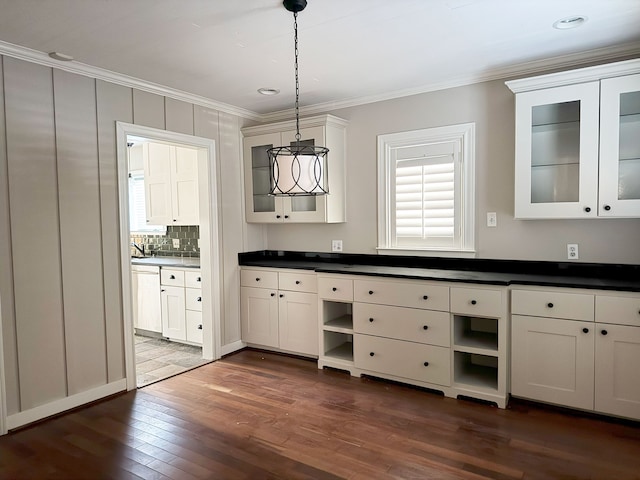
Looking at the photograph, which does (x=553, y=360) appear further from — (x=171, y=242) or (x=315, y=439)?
(x=171, y=242)

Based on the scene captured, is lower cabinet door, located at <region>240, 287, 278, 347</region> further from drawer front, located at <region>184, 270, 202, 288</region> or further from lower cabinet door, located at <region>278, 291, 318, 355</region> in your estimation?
drawer front, located at <region>184, 270, 202, 288</region>

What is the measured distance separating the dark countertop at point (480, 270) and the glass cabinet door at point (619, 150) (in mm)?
473

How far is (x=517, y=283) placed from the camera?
9.79ft

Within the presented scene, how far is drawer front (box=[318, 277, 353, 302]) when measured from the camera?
12.0 ft

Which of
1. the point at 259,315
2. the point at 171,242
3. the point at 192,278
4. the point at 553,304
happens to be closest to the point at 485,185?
the point at 553,304

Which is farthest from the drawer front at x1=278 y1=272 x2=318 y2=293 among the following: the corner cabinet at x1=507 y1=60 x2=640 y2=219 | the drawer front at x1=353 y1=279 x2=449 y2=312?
the corner cabinet at x1=507 y1=60 x2=640 y2=219

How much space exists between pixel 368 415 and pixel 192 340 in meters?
2.32

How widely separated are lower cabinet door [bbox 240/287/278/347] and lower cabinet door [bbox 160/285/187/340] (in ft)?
2.14

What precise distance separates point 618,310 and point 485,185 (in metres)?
1.31

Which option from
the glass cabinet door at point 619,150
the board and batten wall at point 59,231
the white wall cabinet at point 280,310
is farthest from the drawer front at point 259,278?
the glass cabinet door at point 619,150

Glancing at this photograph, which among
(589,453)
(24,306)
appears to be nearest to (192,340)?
(24,306)

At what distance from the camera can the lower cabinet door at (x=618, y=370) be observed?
266 cm

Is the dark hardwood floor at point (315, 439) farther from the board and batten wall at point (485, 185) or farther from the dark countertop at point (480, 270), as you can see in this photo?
the board and batten wall at point (485, 185)

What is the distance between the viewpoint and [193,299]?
14.7 feet
